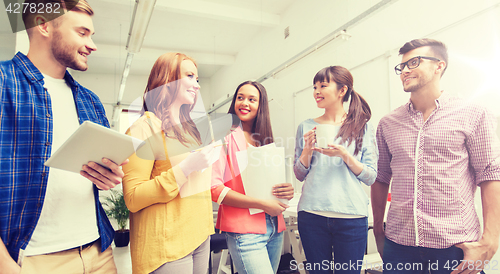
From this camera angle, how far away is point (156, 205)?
0.97 metres

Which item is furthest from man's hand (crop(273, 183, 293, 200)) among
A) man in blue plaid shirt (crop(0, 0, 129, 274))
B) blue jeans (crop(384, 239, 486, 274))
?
man in blue plaid shirt (crop(0, 0, 129, 274))

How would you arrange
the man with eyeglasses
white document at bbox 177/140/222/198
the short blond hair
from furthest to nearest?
the man with eyeglasses
white document at bbox 177/140/222/198
the short blond hair

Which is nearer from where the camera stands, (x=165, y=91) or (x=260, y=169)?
(x=165, y=91)

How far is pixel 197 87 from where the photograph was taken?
46.7 inches

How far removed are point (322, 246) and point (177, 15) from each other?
240cm

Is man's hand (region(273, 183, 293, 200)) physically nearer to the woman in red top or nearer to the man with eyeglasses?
the woman in red top

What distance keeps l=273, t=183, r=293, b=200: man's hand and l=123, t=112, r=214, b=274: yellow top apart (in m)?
0.43

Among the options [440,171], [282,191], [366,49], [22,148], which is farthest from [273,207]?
[366,49]

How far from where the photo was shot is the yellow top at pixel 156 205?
3.04ft

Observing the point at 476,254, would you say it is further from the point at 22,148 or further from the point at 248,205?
the point at 22,148

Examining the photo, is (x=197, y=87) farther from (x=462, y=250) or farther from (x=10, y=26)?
(x=10, y=26)

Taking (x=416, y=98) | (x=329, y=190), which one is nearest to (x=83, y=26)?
(x=329, y=190)

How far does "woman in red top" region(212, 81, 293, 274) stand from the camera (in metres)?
1.21

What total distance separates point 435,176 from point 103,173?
1.27 m
